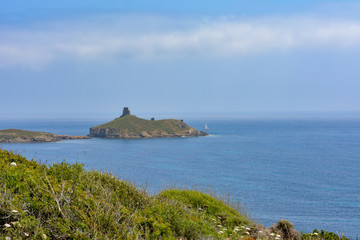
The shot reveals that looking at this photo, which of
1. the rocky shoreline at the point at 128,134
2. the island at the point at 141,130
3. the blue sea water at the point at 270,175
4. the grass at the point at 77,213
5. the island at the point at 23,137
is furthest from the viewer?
the island at the point at 141,130

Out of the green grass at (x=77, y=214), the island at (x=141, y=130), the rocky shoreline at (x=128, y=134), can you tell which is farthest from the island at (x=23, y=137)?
the green grass at (x=77, y=214)

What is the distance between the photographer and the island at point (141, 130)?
180250 mm

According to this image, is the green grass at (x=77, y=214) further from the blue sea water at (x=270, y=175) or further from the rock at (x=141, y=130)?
the rock at (x=141, y=130)

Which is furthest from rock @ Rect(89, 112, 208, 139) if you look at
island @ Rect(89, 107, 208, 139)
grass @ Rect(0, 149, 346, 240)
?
grass @ Rect(0, 149, 346, 240)

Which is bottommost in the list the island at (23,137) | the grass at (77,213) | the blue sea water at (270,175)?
the blue sea water at (270,175)

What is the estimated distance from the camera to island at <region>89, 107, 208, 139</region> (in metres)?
180

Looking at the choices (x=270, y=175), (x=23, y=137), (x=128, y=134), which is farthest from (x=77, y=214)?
(x=128, y=134)

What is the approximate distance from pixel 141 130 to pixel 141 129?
147 centimetres

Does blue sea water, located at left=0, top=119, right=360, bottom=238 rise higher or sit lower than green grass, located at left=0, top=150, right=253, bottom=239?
lower

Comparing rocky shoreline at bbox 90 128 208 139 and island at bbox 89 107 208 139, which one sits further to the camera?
island at bbox 89 107 208 139

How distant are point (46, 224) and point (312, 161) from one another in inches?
4012

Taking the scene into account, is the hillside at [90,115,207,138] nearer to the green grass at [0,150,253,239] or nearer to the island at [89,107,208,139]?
the island at [89,107,208,139]

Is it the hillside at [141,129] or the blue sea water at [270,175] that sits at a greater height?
the hillside at [141,129]

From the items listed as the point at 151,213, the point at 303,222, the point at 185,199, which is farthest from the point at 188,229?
the point at 303,222
